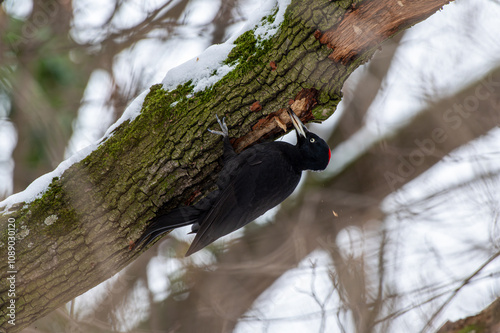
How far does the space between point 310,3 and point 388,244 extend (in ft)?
10.1

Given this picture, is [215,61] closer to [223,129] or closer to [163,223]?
[223,129]

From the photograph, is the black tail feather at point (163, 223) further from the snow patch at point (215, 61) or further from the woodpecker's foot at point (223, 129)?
the snow patch at point (215, 61)

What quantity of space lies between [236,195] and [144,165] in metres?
0.78

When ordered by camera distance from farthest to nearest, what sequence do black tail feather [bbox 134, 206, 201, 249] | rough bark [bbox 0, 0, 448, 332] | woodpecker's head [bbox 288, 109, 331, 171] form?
1. woodpecker's head [bbox 288, 109, 331, 171]
2. black tail feather [bbox 134, 206, 201, 249]
3. rough bark [bbox 0, 0, 448, 332]

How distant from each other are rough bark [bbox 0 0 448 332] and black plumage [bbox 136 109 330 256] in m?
0.13

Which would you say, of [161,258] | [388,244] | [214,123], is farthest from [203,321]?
[214,123]

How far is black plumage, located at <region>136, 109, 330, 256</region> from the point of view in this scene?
3023 millimetres

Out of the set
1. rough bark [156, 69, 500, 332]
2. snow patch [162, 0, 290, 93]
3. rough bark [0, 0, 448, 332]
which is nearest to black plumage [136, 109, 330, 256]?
rough bark [0, 0, 448, 332]

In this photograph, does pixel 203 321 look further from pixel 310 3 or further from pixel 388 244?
pixel 310 3

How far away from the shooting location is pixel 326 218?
532cm

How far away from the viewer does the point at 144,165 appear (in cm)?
283

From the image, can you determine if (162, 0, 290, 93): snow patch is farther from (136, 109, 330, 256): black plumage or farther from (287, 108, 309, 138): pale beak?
(287, 108, 309, 138): pale beak

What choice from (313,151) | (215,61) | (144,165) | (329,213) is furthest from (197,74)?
(329,213)

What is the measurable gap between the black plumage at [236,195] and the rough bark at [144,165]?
0.42ft
